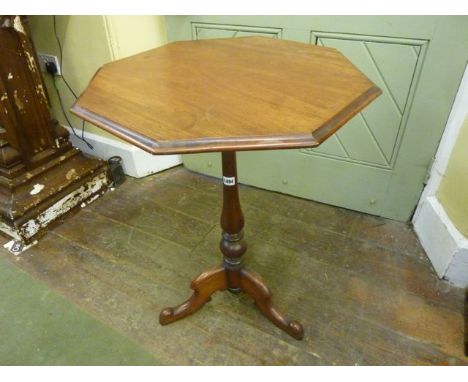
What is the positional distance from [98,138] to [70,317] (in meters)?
1.10

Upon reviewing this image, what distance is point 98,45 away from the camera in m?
1.74

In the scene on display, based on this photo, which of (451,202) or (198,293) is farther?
(451,202)

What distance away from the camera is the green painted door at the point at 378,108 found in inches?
52.3

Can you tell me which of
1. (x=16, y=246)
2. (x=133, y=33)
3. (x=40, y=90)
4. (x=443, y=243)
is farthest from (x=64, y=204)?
(x=443, y=243)

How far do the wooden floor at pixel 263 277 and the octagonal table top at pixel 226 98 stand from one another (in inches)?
32.3

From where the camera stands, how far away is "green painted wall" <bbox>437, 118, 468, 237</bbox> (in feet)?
4.35

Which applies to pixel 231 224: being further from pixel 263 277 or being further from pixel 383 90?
pixel 383 90

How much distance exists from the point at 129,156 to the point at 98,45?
1.94 feet

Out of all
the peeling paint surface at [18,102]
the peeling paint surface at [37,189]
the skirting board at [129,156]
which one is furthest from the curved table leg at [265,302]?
the peeling paint surface at [18,102]

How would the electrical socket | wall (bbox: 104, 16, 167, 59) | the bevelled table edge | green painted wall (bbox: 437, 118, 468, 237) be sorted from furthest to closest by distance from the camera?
1. the electrical socket
2. wall (bbox: 104, 16, 167, 59)
3. green painted wall (bbox: 437, 118, 468, 237)
4. the bevelled table edge

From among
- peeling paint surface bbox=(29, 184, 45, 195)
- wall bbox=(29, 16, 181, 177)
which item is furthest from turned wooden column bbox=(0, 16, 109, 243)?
wall bbox=(29, 16, 181, 177)

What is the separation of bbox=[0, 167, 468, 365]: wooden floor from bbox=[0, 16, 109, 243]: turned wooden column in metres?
0.12

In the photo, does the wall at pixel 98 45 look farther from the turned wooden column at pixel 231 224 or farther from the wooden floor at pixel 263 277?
the turned wooden column at pixel 231 224

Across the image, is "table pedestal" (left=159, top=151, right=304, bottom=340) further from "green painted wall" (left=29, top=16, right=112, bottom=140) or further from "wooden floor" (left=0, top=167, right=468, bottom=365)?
"green painted wall" (left=29, top=16, right=112, bottom=140)
